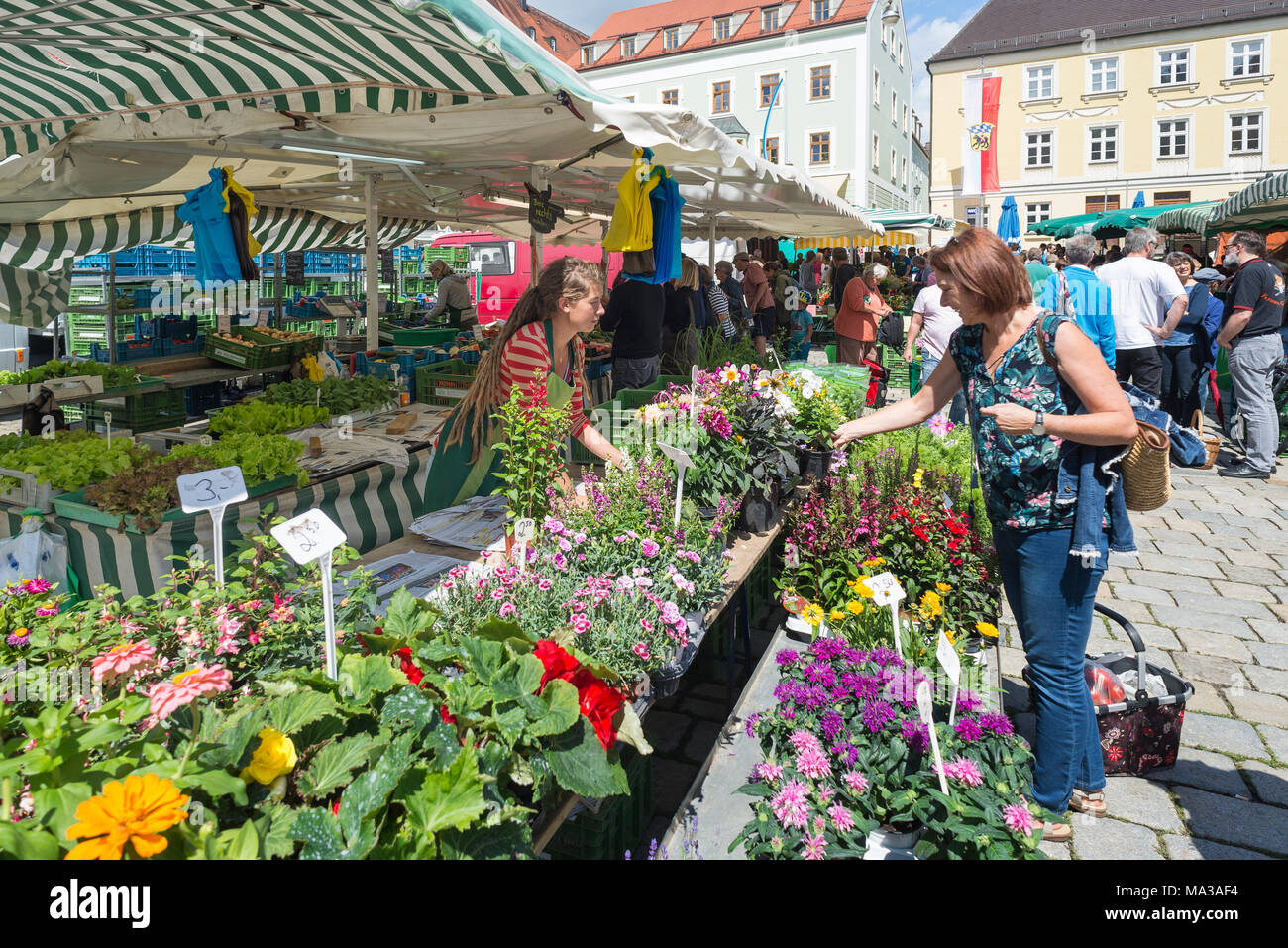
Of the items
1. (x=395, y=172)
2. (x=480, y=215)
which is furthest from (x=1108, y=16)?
(x=395, y=172)

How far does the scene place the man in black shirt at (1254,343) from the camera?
7.20m

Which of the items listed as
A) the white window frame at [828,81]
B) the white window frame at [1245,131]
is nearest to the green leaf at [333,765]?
the white window frame at [828,81]

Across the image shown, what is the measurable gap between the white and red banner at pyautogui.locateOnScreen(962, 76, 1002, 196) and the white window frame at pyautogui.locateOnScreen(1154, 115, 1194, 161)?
6.96 m

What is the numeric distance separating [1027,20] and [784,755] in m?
45.4

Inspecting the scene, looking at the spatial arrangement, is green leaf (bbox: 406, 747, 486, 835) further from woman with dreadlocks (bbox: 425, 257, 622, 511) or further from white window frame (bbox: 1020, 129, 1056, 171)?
white window frame (bbox: 1020, 129, 1056, 171)

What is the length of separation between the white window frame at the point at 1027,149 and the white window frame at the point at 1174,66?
165 inches

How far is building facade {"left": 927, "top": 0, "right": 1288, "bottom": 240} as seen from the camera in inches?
1310

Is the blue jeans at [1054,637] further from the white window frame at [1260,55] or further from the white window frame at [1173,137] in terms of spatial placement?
the white window frame at [1260,55]

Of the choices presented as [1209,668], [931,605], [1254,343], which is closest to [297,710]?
[931,605]

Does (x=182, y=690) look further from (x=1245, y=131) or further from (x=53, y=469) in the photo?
(x=1245, y=131)

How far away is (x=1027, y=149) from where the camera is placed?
37.0 m

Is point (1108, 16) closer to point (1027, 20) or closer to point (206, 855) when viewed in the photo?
point (1027, 20)

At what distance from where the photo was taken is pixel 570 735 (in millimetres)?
1616

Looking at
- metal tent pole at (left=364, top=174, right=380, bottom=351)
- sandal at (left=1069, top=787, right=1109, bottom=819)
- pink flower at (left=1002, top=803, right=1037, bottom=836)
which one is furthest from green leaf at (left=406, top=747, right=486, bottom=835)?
metal tent pole at (left=364, top=174, right=380, bottom=351)
